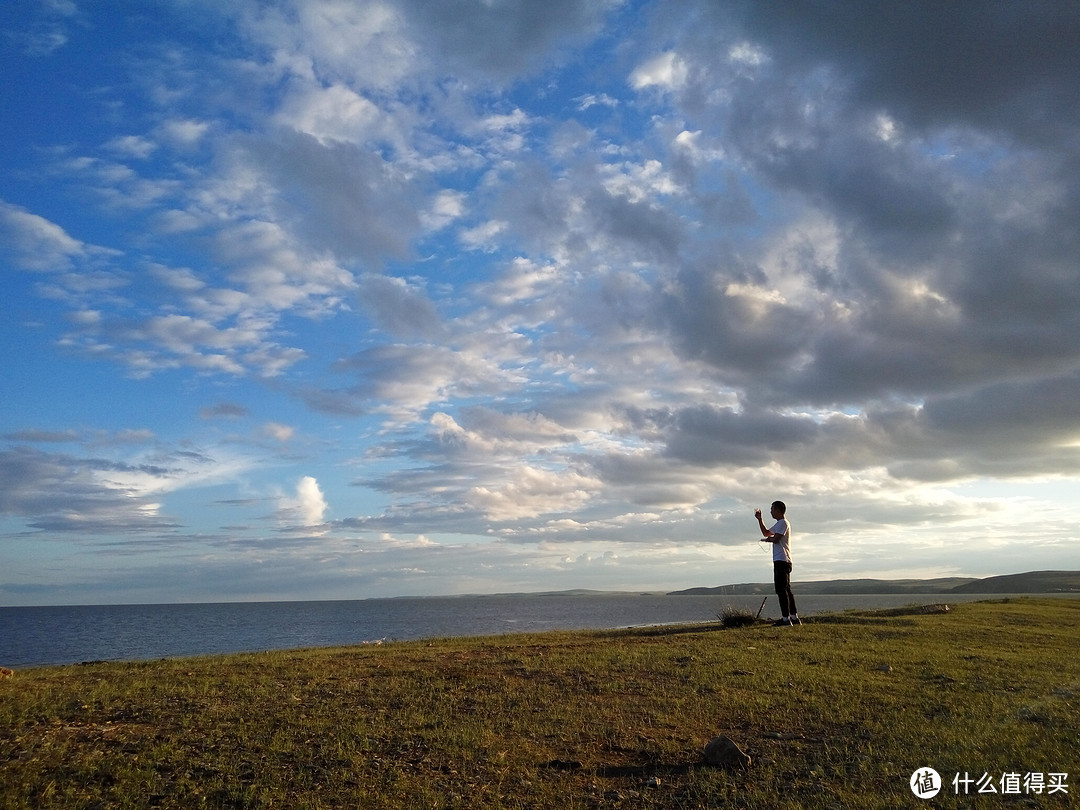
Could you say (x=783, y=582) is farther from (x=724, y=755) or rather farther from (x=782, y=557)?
(x=724, y=755)

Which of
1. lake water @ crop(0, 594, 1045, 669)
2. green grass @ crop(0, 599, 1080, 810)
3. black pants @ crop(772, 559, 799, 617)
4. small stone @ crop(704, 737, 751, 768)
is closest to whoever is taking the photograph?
green grass @ crop(0, 599, 1080, 810)

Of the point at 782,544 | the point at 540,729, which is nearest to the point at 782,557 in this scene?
the point at 782,544

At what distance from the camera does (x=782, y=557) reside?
59.8ft

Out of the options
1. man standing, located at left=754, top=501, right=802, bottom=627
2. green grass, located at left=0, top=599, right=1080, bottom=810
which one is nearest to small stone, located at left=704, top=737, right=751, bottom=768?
green grass, located at left=0, top=599, right=1080, bottom=810

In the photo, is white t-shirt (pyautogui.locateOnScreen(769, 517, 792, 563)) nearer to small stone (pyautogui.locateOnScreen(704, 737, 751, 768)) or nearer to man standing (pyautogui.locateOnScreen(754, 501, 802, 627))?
man standing (pyautogui.locateOnScreen(754, 501, 802, 627))

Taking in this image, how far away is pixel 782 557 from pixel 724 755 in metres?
12.5

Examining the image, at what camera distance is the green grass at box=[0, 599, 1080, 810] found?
19.6 feet

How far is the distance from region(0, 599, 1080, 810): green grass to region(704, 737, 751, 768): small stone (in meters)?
0.12

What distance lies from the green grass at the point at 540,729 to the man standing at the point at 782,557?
4.54 meters

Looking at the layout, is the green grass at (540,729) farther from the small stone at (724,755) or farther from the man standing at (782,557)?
the man standing at (782,557)

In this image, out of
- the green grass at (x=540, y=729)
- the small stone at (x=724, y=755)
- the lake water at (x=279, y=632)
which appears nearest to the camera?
the green grass at (x=540, y=729)

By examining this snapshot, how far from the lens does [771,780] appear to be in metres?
6.18

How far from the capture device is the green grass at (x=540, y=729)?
19.6 feet

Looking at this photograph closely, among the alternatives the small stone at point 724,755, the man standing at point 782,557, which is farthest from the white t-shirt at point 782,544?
the small stone at point 724,755
